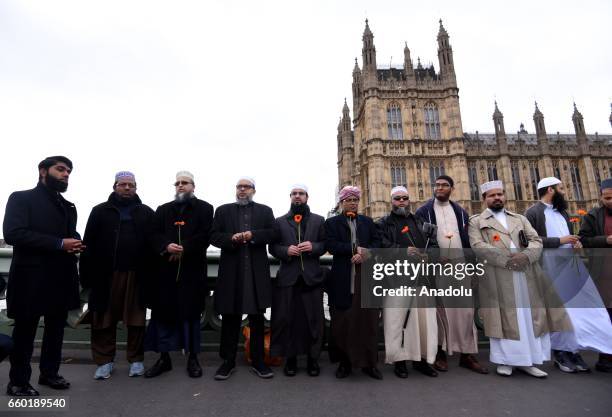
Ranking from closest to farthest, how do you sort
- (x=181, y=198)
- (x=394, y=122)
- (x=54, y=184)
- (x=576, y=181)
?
(x=54, y=184), (x=181, y=198), (x=394, y=122), (x=576, y=181)

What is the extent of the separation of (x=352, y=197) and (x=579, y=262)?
2.69 m

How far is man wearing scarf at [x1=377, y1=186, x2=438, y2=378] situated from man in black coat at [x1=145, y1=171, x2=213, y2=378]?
1.96 m

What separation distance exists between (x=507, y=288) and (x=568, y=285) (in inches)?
32.9

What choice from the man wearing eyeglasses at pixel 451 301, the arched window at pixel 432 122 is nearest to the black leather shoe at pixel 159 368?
the man wearing eyeglasses at pixel 451 301

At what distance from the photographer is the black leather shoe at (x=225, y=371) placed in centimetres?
318

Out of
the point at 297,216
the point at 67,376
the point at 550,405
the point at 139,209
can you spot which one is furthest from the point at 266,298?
the point at 550,405

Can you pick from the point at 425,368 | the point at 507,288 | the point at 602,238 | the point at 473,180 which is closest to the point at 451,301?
the point at 507,288

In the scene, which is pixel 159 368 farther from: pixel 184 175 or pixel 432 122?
pixel 432 122

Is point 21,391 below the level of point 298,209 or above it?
below

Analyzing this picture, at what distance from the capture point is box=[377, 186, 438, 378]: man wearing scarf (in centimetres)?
332

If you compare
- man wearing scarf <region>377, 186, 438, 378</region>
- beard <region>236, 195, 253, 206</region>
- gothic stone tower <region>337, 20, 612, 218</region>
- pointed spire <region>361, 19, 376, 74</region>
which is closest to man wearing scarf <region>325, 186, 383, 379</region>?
man wearing scarf <region>377, 186, 438, 378</region>

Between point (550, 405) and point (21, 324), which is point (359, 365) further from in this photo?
point (21, 324)

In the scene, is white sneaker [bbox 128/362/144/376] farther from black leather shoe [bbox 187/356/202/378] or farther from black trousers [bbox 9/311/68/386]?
black trousers [bbox 9/311/68/386]

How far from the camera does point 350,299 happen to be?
136 inches
